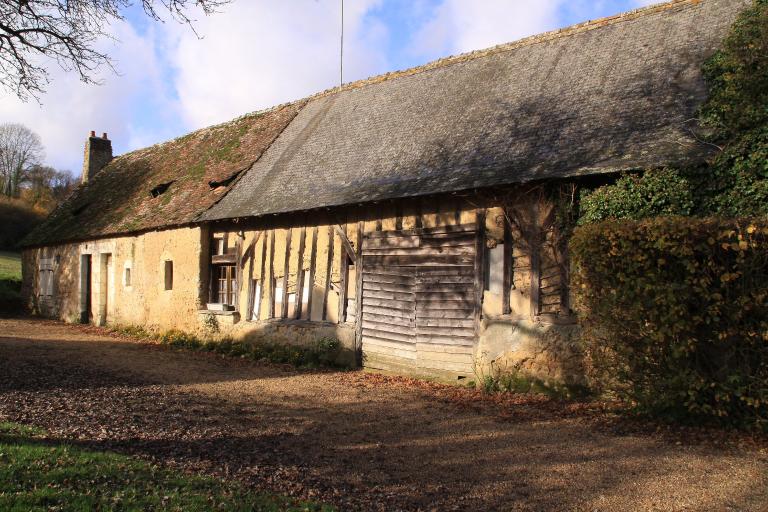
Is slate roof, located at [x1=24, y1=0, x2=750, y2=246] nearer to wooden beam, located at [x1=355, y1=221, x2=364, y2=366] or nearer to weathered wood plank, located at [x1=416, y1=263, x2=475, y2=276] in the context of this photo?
wooden beam, located at [x1=355, y1=221, x2=364, y2=366]

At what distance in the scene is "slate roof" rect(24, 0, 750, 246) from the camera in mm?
8547

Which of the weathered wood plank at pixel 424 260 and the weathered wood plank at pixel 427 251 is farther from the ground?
the weathered wood plank at pixel 427 251

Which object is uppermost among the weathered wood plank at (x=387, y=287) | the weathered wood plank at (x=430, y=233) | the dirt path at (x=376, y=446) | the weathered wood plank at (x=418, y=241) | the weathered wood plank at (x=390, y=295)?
the weathered wood plank at (x=430, y=233)

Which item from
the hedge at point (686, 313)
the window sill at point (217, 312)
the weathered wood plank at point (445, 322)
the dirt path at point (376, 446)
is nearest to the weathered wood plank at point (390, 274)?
the weathered wood plank at point (445, 322)

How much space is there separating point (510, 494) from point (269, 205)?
29.0ft

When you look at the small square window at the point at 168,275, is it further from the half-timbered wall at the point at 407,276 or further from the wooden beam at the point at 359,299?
the wooden beam at the point at 359,299

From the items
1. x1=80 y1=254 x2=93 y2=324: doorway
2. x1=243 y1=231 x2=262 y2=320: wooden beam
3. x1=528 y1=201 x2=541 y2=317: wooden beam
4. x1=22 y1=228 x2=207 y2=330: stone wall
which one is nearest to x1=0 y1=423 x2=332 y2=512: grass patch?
x1=528 y1=201 x2=541 y2=317: wooden beam

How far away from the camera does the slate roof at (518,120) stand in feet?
27.7

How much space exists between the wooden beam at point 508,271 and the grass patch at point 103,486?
16.9 feet

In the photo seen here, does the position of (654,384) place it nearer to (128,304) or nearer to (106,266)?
(128,304)

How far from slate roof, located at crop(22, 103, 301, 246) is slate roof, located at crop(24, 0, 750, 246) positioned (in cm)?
8

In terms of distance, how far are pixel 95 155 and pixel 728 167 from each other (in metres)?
23.0

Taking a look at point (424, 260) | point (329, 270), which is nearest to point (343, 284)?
point (329, 270)

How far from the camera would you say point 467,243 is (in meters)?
9.34
